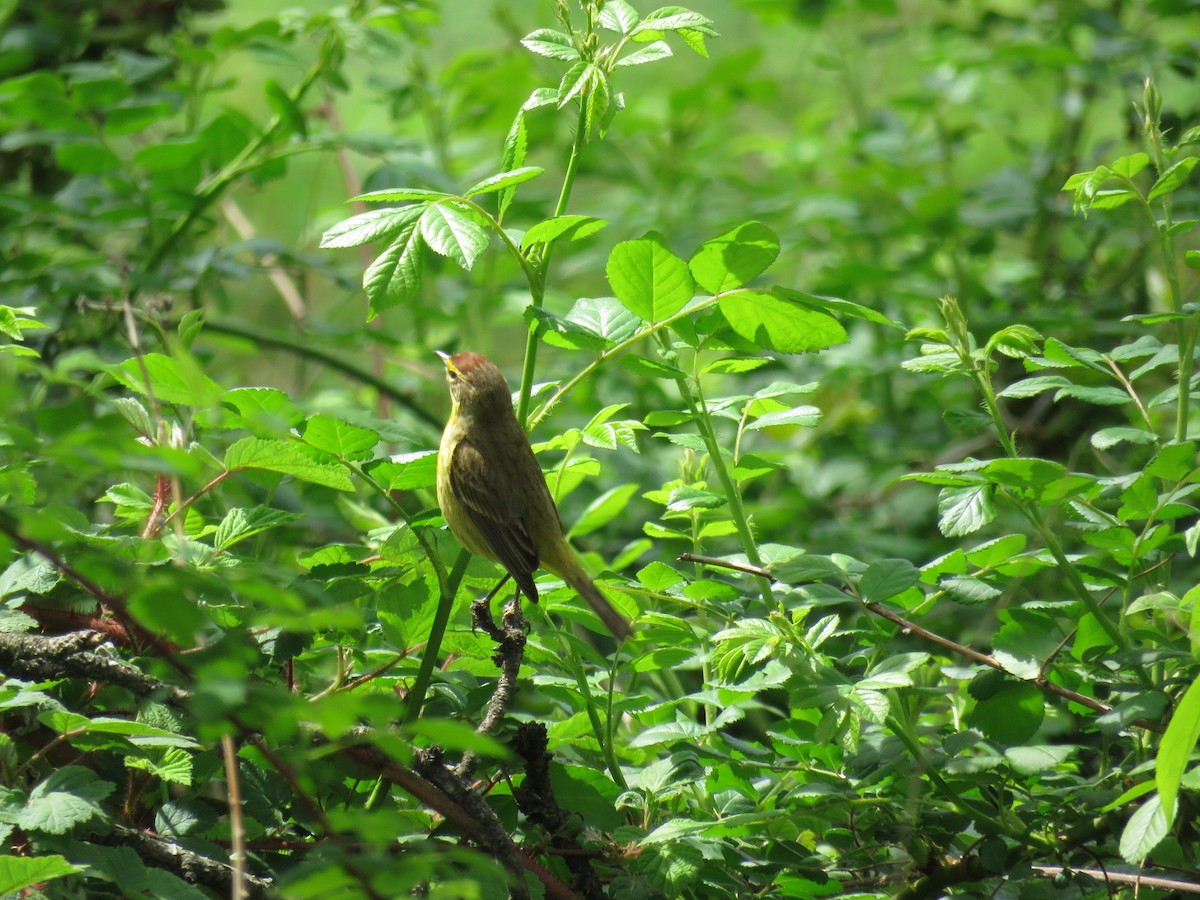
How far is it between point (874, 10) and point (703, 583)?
409 cm

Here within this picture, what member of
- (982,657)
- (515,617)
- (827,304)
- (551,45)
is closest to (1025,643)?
(982,657)

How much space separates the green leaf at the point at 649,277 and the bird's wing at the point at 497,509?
22.7 inches

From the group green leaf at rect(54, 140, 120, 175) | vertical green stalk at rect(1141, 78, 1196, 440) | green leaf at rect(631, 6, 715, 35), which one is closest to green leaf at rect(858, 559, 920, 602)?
vertical green stalk at rect(1141, 78, 1196, 440)

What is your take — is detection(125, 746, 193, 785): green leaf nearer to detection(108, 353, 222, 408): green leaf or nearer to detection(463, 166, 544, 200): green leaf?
detection(108, 353, 222, 408): green leaf

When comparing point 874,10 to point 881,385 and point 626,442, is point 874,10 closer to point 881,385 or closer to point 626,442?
point 881,385

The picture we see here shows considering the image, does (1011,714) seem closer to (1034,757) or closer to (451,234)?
(1034,757)

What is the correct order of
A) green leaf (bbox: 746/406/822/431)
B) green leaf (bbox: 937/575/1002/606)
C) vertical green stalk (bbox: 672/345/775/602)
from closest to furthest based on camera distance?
green leaf (bbox: 937/575/1002/606), vertical green stalk (bbox: 672/345/775/602), green leaf (bbox: 746/406/822/431)

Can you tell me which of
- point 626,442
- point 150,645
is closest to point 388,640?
point 150,645

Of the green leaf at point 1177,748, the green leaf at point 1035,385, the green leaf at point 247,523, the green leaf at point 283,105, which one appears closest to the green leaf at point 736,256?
the green leaf at point 1035,385

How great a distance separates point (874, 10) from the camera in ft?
16.6

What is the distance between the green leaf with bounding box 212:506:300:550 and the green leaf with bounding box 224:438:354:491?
6 cm

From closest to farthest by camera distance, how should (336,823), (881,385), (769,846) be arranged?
(336,823) < (769,846) < (881,385)

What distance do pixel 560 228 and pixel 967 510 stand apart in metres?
0.75

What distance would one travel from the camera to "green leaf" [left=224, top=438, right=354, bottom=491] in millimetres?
1644
